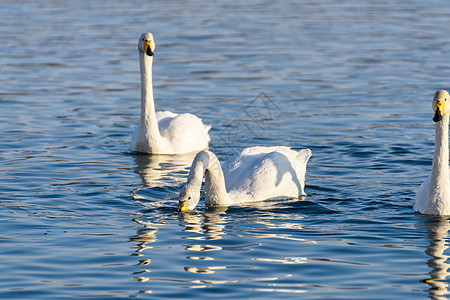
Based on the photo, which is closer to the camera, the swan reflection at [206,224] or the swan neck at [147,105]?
the swan reflection at [206,224]

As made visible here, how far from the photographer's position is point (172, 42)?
26.5m

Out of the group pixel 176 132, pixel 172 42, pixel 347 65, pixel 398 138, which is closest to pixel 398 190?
pixel 398 138

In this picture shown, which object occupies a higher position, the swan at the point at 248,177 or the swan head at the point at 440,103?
the swan head at the point at 440,103

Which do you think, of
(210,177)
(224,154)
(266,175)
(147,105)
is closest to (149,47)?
(147,105)

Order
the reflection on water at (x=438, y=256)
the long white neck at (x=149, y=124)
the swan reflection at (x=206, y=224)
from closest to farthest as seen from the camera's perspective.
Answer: the reflection on water at (x=438, y=256) → the swan reflection at (x=206, y=224) → the long white neck at (x=149, y=124)

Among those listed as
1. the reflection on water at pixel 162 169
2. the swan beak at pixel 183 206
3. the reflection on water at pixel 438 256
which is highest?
the reflection on water at pixel 162 169

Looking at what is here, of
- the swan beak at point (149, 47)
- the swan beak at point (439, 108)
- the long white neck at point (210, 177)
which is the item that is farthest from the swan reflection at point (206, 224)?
the swan beak at point (149, 47)

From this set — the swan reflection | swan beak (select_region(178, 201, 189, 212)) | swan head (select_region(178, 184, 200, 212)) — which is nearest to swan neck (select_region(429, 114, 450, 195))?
the swan reflection

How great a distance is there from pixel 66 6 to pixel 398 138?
22287 mm

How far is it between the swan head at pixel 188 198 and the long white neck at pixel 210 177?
73 millimetres

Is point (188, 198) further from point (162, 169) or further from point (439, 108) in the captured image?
point (162, 169)

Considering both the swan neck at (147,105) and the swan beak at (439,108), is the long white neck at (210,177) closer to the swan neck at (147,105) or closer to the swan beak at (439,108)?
the swan beak at (439,108)

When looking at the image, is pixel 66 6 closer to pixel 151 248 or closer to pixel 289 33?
pixel 289 33

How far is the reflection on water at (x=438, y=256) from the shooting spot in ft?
27.5
